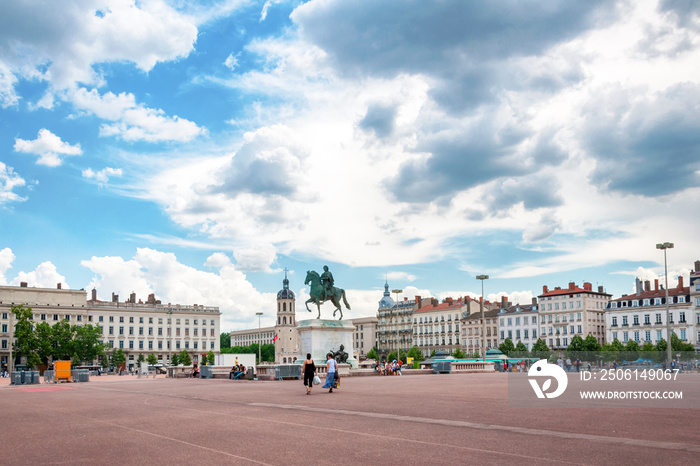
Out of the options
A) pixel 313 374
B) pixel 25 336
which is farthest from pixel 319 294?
pixel 25 336

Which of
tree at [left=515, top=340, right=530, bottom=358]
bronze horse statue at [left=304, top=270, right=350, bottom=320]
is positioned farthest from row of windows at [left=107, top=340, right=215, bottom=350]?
bronze horse statue at [left=304, top=270, right=350, bottom=320]

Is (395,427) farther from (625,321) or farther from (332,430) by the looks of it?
(625,321)

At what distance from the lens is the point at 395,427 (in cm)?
1327

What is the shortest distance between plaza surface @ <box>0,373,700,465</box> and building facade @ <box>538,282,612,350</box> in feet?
377

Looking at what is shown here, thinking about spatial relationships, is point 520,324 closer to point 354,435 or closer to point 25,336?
point 25,336

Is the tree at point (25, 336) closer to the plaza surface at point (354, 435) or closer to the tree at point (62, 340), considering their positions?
the tree at point (62, 340)

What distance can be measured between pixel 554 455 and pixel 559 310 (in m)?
127

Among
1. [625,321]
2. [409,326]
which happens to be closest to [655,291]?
[625,321]

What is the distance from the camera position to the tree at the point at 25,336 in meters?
91.2

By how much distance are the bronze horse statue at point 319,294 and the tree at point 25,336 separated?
6017 cm

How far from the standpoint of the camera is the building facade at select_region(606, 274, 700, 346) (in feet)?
355

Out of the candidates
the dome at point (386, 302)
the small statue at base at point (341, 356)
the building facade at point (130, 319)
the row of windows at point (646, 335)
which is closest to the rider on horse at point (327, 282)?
the small statue at base at point (341, 356)

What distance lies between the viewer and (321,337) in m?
47.3

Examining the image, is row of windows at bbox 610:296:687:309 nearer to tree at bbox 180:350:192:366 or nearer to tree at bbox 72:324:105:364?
tree at bbox 180:350:192:366
